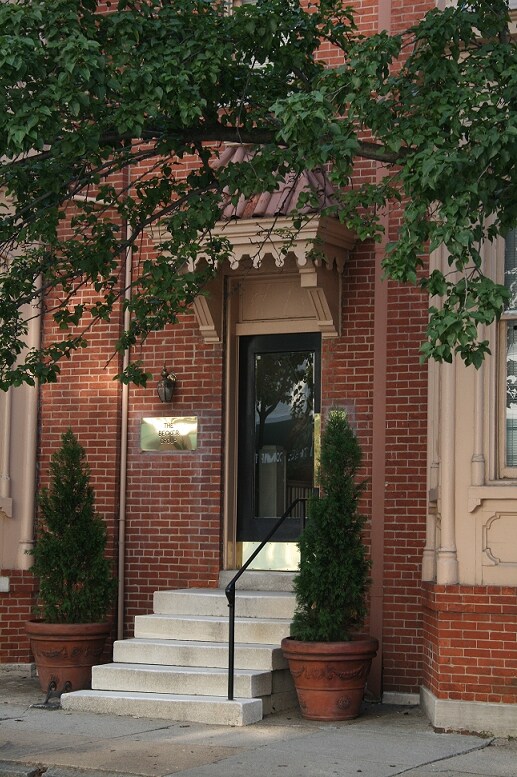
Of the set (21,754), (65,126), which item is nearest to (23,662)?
(21,754)

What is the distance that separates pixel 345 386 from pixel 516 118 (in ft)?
15.5

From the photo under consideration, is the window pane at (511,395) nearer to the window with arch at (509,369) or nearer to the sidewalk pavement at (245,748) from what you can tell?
the window with arch at (509,369)

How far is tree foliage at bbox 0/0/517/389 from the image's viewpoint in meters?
7.61

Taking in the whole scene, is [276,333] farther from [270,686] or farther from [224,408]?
[270,686]

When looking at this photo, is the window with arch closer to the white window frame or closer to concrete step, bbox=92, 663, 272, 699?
the white window frame

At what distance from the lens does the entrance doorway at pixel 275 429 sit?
12453 mm

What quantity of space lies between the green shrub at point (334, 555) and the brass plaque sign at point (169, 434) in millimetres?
2234

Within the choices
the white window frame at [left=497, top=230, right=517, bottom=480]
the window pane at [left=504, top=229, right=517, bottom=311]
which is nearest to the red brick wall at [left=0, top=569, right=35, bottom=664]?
the white window frame at [left=497, top=230, right=517, bottom=480]

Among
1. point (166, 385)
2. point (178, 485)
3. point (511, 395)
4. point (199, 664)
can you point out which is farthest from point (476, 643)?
point (166, 385)

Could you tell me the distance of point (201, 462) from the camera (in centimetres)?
1255

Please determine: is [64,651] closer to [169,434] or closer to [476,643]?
[169,434]

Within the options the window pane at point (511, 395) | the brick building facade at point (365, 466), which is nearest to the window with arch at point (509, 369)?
the window pane at point (511, 395)

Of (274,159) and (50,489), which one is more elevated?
(274,159)

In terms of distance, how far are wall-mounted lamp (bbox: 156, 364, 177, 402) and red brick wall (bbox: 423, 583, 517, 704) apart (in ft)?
12.8
